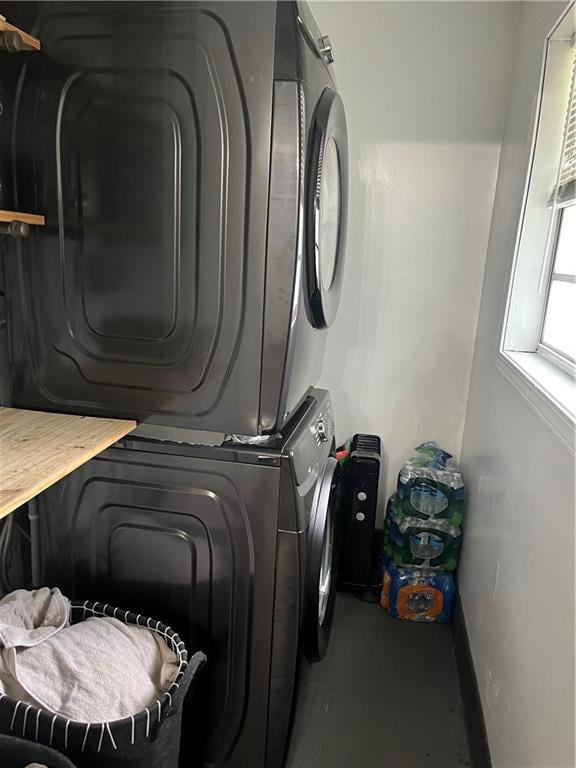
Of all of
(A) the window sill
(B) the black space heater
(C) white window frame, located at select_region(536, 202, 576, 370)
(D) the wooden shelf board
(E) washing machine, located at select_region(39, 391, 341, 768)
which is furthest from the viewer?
(B) the black space heater

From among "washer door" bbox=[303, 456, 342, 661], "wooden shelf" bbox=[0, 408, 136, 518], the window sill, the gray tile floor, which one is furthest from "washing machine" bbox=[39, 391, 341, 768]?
the window sill

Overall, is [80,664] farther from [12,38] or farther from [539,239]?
[539,239]

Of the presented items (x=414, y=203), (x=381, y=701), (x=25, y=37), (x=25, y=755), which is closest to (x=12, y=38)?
(x=25, y=37)

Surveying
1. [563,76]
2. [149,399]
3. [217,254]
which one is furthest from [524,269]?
[149,399]

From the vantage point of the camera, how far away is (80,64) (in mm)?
1319

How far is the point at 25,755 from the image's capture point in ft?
3.54

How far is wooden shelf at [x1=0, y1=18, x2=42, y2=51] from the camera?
1.22m

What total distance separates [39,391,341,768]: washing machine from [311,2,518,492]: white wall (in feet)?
3.28

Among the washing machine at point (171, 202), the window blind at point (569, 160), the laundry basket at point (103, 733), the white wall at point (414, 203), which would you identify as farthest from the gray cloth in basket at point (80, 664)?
the window blind at point (569, 160)

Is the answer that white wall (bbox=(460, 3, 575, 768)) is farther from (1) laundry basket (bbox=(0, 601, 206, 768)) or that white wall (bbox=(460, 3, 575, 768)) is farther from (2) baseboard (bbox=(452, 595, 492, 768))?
(1) laundry basket (bbox=(0, 601, 206, 768))

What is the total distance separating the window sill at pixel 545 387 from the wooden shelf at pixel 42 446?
0.98 metres

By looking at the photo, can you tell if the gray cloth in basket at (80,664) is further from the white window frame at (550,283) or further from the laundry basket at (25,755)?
the white window frame at (550,283)

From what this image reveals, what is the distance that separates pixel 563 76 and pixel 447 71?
2.04ft

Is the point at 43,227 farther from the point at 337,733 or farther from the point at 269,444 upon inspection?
the point at 337,733
